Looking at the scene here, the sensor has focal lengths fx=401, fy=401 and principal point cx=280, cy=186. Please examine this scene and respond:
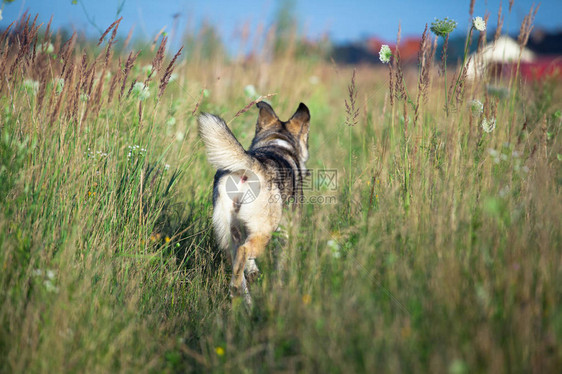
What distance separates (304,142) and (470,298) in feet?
8.75

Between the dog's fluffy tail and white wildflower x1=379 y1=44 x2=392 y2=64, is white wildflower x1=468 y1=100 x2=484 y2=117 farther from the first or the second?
the dog's fluffy tail

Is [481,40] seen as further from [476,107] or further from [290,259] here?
[290,259]

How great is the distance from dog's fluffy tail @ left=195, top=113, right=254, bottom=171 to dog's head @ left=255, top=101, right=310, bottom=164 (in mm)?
1369

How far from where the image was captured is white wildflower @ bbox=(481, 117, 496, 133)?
2830mm

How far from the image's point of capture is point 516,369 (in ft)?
4.77

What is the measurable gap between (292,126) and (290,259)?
2070 millimetres

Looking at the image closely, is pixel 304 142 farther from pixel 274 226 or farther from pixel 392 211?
pixel 392 211

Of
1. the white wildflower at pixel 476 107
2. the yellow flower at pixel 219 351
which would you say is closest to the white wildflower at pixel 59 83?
the yellow flower at pixel 219 351

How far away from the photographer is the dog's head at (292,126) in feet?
13.1

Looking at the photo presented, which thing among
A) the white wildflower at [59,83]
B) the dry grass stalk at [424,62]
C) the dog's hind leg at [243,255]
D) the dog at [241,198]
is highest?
the dry grass stalk at [424,62]

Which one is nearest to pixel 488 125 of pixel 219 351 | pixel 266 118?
pixel 266 118

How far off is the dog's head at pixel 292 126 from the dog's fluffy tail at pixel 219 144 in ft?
4.49

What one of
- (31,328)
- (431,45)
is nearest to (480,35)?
(431,45)

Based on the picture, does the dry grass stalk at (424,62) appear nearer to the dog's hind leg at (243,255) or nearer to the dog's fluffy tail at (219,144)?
the dog's fluffy tail at (219,144)
